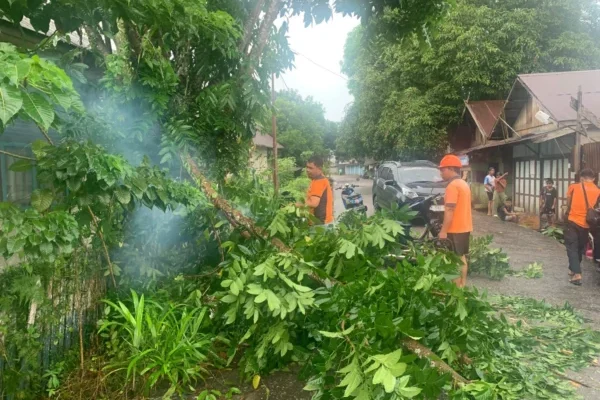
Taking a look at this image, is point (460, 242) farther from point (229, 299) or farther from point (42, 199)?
point (42, 199)

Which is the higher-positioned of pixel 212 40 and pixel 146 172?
pixel 212 40

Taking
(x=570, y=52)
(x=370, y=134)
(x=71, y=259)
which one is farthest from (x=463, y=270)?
(x=370, y=134)

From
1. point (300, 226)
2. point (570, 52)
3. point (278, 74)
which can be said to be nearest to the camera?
point (300, 226)

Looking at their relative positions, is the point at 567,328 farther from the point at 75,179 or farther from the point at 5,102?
the point at 5,102

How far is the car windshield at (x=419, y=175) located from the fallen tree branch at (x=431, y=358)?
36.9 feet

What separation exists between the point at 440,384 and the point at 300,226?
2157 mm

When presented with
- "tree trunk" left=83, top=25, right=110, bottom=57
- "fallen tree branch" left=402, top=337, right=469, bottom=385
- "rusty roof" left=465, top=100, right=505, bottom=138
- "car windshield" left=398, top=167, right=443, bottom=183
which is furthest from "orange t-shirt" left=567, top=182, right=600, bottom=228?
"rusty roof" left=465, top=100, right=505, bottom=138

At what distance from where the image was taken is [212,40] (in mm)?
4945

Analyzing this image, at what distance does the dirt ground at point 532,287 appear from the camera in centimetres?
360

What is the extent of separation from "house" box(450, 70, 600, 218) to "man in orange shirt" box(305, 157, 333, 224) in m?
7.44

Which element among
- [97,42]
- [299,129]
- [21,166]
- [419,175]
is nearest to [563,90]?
[419,175]

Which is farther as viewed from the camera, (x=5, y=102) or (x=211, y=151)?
(x=211, y=151)

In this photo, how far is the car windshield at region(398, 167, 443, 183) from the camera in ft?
45.6

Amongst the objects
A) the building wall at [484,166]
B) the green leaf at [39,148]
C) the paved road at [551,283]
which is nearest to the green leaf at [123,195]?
the green leaf at [39,148]
